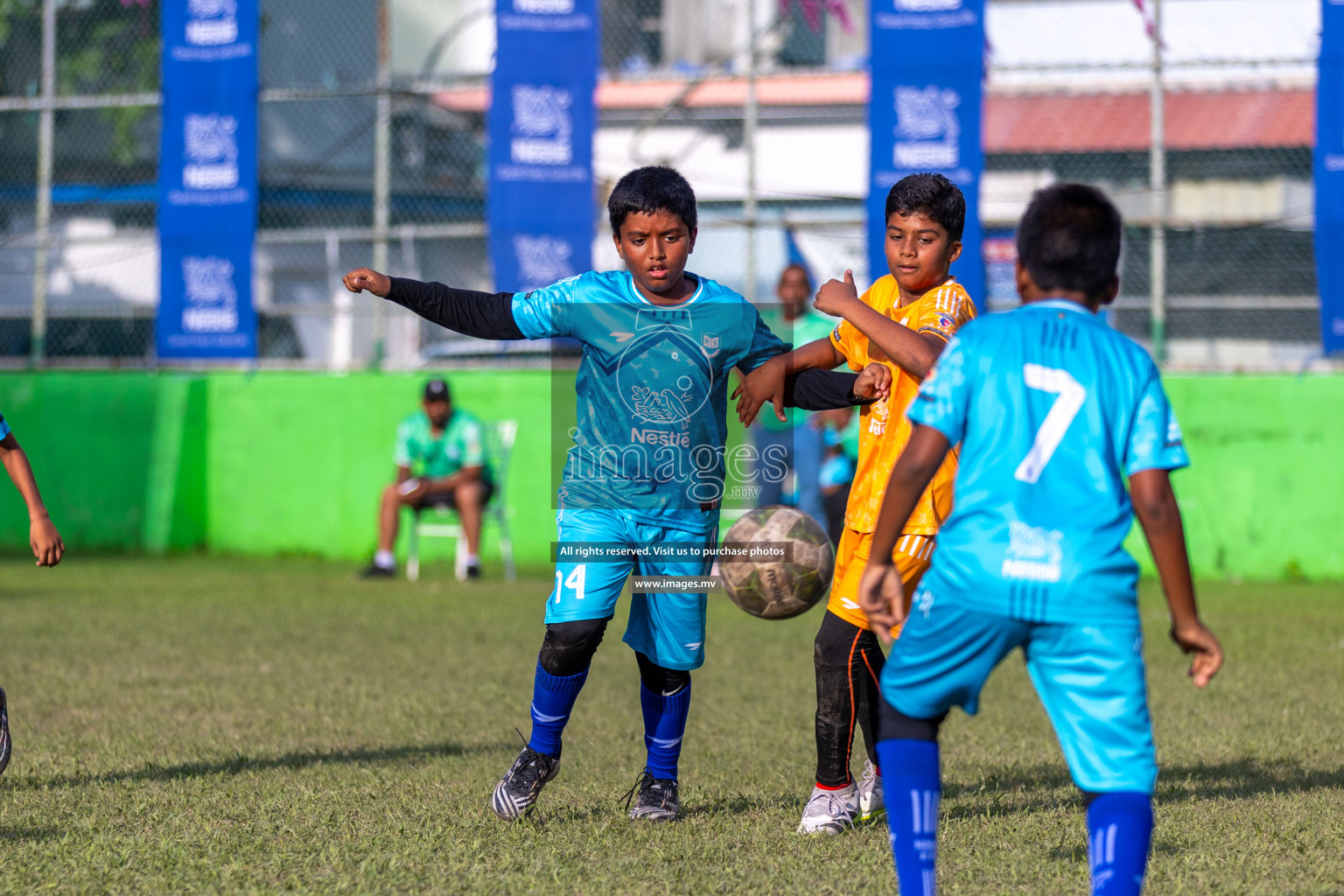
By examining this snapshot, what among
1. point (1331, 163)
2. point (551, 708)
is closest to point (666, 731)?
point (551, 708)

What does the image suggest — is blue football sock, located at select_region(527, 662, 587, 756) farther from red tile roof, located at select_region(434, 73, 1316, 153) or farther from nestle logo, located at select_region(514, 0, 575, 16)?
nestle logo, located at select_region(514, 0, 575, 16)

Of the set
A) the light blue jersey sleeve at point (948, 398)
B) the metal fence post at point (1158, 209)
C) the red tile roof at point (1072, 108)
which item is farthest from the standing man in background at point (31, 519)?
the metal fence post at point (1158, 209)

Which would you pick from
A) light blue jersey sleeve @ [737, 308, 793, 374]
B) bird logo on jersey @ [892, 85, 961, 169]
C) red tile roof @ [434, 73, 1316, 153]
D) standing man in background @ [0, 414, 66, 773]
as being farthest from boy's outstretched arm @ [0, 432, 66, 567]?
red tile roof @ [434, 73, 1316, 153]

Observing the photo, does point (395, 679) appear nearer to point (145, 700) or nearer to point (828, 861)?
point (145, 700)

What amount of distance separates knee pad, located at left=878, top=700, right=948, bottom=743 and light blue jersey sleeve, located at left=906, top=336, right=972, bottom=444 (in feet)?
2.15

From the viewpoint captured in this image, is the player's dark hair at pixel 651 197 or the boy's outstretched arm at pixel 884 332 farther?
the player's dark hair at pixel 651 197

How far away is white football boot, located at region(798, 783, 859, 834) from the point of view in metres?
4.62

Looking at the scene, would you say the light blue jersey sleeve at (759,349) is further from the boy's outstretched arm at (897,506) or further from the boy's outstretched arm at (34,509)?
the boy's outstretched arm at (34,509)

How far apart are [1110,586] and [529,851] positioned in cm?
204

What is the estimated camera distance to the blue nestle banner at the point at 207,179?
527 inches

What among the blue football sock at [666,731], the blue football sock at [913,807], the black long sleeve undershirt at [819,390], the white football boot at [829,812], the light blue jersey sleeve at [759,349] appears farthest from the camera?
the blue football sock at [666,731]

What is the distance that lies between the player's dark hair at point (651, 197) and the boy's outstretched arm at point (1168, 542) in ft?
6.19

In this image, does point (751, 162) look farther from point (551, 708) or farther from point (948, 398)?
point (948, 398)

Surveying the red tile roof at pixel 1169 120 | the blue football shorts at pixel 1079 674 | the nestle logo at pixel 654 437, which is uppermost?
the red tile roof at pixel 1169 120
